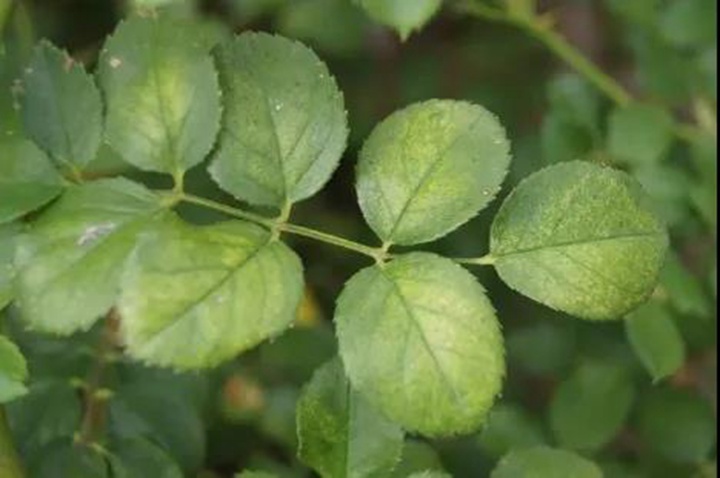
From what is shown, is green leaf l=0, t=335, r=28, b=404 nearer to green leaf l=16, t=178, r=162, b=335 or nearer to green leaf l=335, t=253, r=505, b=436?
green leaf l=16, t=178, r=162, b=335

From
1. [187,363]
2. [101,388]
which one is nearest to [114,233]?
[187,363]

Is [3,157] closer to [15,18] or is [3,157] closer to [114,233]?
[114,233]

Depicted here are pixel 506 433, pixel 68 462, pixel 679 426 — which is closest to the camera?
pixel 68 462

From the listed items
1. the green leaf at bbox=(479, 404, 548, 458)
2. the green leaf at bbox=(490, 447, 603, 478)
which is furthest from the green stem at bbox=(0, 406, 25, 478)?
the green leaf at bbox=(479, 404, 548, 458)

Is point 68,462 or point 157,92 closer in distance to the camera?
point 157,92

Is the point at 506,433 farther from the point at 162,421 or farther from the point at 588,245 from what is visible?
the point at 588,245

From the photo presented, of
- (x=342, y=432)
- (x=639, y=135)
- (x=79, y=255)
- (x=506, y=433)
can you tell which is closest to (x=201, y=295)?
(x=79, y=255)
